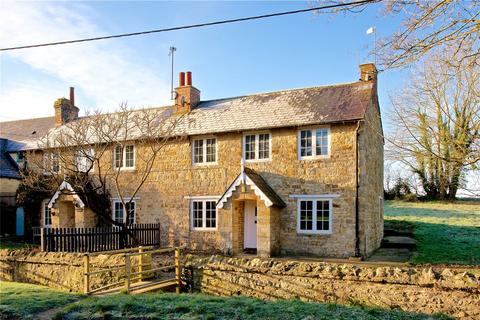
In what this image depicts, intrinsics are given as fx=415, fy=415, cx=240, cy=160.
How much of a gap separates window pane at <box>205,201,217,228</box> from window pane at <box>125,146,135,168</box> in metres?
5.36

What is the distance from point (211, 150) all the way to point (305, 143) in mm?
4883

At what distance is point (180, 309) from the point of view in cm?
955

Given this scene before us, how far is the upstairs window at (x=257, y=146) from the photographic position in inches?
771

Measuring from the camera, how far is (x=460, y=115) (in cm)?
1282

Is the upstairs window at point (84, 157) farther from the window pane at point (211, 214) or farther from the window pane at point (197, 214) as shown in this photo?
the window pane at point (211, 214)

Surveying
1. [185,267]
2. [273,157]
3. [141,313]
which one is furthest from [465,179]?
[141,313]

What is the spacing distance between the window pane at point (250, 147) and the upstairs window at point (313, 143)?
7.60ft

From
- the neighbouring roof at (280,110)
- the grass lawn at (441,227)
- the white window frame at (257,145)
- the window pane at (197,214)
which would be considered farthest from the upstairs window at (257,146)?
the grass lawn at (441,227)

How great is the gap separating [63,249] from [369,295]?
12.2m

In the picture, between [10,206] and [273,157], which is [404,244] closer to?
[273,157]

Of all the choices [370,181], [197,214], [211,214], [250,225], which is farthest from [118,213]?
[370,181]

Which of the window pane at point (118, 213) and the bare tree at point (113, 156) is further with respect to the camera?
the window pane at point (118, 213)

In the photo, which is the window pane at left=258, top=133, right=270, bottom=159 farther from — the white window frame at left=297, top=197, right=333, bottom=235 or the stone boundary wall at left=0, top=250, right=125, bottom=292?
Result: the stone boundary wall at left=0, top=250, right=125, bottom=292

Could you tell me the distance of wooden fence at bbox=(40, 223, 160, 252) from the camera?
664 inches
